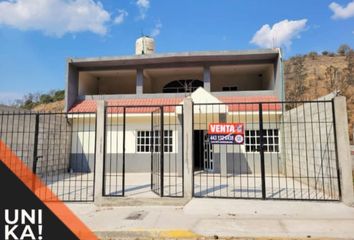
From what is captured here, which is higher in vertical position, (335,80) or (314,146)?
(335,80)

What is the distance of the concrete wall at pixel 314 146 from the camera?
813 centimetres

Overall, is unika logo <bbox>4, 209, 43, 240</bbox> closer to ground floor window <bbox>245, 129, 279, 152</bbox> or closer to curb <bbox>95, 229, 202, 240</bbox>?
curb <bbox>95, 229, 202, 240</bbox>

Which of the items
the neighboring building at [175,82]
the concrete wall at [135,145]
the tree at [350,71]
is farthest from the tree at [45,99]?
the tree at [350,71]

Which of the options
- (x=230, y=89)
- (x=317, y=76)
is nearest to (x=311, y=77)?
(x=317, y=76)

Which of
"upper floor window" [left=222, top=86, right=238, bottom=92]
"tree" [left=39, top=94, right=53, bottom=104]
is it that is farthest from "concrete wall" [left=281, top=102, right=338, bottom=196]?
"tree" [left=39, top=94, right=53, bottom=104]

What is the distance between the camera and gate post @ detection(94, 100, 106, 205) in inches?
294

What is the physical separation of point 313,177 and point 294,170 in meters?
2.57

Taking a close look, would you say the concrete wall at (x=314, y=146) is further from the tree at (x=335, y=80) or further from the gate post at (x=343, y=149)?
the tree at (x=335, y=80)

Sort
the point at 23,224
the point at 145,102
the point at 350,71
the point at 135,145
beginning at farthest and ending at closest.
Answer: the point at 350,71 < the point at 145,102 < the point at 135,145 < the point at 23,224

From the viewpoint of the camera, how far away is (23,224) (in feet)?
A: 18.1

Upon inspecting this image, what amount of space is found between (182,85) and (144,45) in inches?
158

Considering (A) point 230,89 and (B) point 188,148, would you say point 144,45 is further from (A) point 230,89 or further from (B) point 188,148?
(B) point 188,148

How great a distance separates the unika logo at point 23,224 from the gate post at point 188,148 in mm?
3663

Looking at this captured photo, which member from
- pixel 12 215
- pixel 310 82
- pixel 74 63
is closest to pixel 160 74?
pixel 74 63
